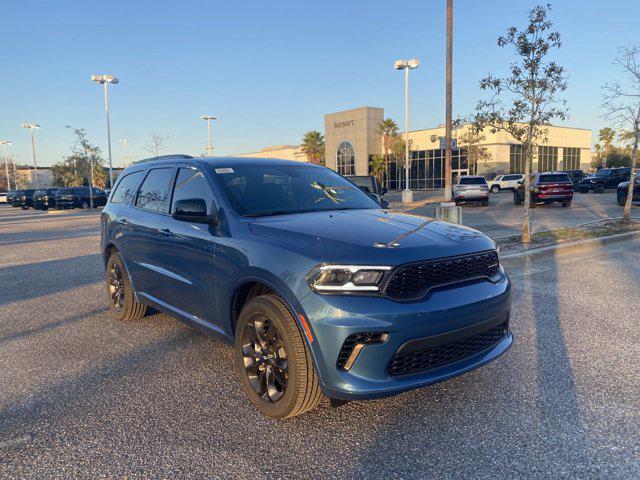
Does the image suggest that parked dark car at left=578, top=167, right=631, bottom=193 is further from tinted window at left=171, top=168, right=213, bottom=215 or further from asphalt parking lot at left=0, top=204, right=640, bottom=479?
tinted window at left=171, top=168, right=213, bottom=215

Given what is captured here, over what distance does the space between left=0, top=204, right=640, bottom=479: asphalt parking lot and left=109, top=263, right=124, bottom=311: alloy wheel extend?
1.02 ft

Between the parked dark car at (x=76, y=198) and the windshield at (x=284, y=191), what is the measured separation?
118 feet

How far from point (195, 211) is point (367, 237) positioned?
4.70ft

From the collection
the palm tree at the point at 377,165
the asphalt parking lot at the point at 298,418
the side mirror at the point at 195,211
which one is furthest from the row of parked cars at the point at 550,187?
the palm tree at the point at 377,165

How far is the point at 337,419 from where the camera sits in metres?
3.19

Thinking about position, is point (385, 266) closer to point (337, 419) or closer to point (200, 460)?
point (337, 419)

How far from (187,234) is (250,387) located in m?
1.40

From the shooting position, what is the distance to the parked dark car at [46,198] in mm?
37000

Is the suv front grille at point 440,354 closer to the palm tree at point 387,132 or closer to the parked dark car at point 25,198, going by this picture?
the parked dark car at point 25,198

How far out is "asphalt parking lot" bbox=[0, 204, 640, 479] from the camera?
2699 millimetres

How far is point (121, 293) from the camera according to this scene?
5586 millimetres

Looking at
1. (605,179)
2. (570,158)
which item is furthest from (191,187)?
(570,158)

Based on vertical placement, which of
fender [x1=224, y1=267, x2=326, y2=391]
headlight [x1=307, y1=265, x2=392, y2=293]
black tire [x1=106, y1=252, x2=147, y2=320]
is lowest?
black tire [x1=106, y1=252, x2=147, y2=320]

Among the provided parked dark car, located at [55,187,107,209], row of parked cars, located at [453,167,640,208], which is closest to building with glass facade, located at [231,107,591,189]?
row of parked cars, located at [453,167,640,208]
